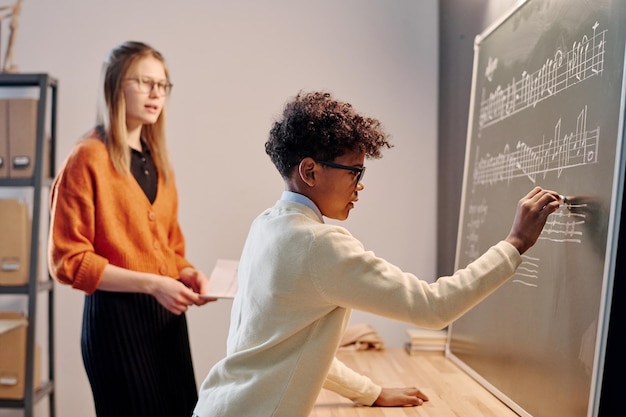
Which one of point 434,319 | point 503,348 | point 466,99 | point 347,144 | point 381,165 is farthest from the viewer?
point 381,165

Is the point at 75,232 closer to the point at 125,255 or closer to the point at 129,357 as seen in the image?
the point at 125,255

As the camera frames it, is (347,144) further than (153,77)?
No

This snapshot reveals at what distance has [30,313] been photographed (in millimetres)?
2768

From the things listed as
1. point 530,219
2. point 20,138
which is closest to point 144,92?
point 20,138

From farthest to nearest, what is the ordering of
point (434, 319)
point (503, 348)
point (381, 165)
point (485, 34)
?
point (381, 165) → point (485, 34) → point (503, 348) → point (434, 319)

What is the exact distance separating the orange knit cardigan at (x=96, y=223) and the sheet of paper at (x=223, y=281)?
0.16 metres

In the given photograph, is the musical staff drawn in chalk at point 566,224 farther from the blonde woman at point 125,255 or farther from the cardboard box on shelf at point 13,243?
the cardboard box on shelf at point 13,243

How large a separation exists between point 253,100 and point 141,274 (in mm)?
1373

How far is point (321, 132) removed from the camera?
1.27 m

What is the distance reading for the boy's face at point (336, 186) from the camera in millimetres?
1279

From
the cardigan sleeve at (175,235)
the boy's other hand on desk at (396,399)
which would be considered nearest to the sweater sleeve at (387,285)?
the boy's other hand on desk at (396,399)

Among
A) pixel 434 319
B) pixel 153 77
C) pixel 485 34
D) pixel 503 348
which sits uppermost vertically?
pixel 485 34

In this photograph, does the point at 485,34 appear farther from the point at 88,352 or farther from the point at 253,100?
the point at 88,352

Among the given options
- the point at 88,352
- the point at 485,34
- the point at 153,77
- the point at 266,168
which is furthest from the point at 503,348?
the point at 266,168
